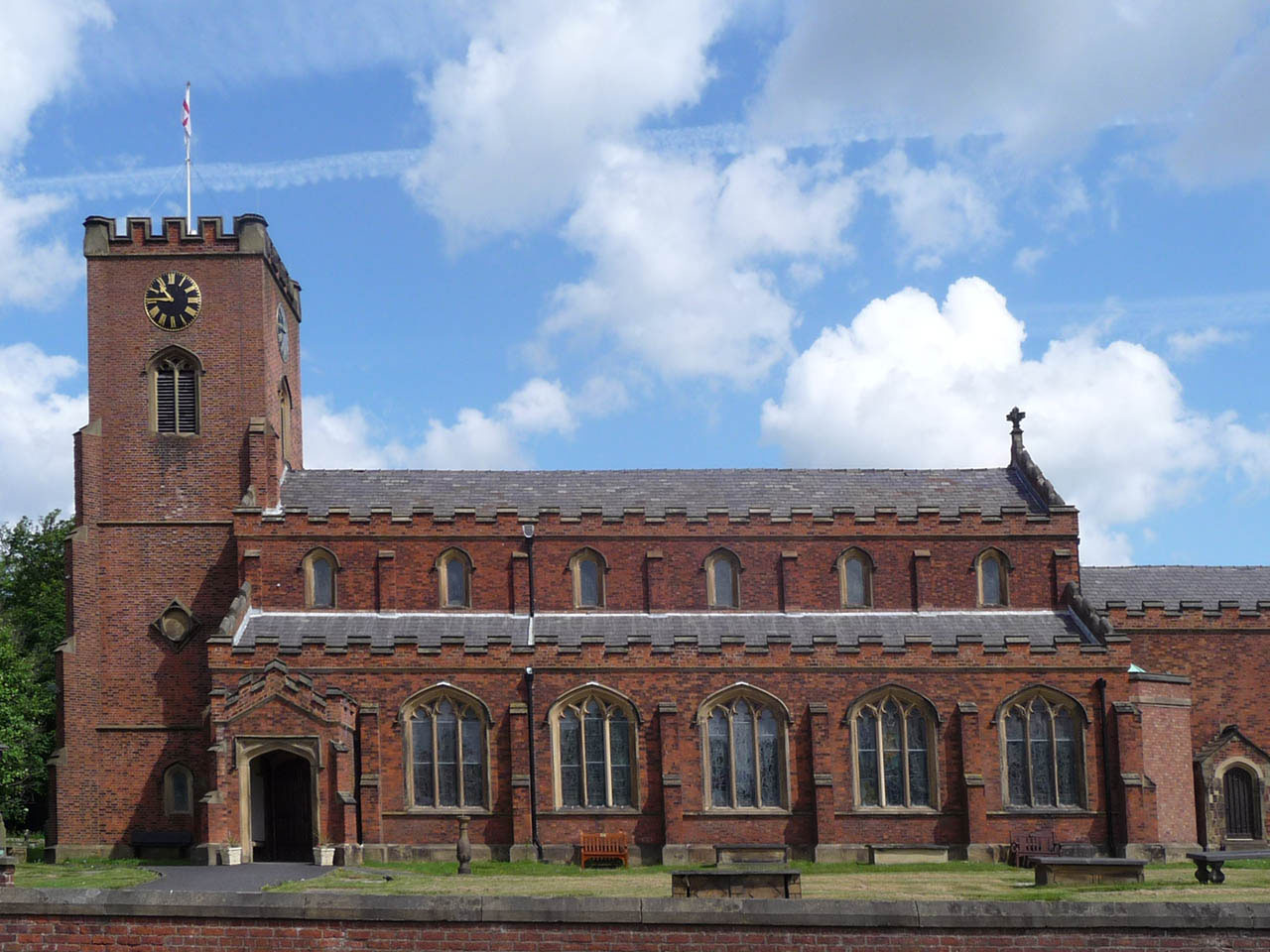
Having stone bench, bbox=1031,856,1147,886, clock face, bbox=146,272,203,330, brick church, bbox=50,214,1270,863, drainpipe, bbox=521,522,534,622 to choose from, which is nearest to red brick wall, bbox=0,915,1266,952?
stone bench, bbox=1031,856,1147,886

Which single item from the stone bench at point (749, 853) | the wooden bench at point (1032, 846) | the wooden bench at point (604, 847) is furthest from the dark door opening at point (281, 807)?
the wooden bench at point (1032, 846)

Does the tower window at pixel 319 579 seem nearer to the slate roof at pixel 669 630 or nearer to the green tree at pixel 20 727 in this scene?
the slate roof at pixel 669 630

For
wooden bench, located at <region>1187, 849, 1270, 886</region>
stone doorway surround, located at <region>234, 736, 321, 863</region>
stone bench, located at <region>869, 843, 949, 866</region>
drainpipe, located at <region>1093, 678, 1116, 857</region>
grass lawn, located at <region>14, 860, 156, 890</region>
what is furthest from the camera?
drainpipe, located at <region>1093, 678, 1116, 857</region>

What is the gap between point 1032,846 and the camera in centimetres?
3762

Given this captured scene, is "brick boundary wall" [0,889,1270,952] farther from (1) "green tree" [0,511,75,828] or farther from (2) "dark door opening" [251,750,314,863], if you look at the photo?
(1) "green tree" [0,511,75,828]

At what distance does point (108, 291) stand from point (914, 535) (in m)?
24.1

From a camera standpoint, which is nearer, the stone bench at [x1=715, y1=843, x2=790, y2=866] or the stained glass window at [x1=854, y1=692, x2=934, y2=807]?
the stone bench at [x1=715, y1=843, x2=790, y2=866]

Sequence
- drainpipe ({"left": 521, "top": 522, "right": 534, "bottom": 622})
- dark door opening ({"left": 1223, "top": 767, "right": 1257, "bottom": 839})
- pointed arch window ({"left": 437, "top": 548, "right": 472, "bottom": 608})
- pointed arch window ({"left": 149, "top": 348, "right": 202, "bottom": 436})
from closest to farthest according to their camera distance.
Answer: dark door opening ({"left": 1223, "top": 767, "right": 1257, "bottom": 839}), pointed arch window ({"left": 437, "top": 548, "right": 472, "bottom": 608}), drainpipe ({"left": 521, "top": 522, "right": 534, "bottom": 622}), pointed arch window ({"left": 149, "top": 348, "right": 202, "bottom": 436})

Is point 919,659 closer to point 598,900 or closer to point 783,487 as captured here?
point 783,487

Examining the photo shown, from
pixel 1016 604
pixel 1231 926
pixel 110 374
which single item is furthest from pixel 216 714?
pixel 1231 926

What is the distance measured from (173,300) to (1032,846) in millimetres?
27773

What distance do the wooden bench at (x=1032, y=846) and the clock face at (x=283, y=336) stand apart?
25.6 metres

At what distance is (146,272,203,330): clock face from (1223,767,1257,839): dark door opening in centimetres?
3198

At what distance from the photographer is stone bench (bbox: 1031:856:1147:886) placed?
1120 inches
